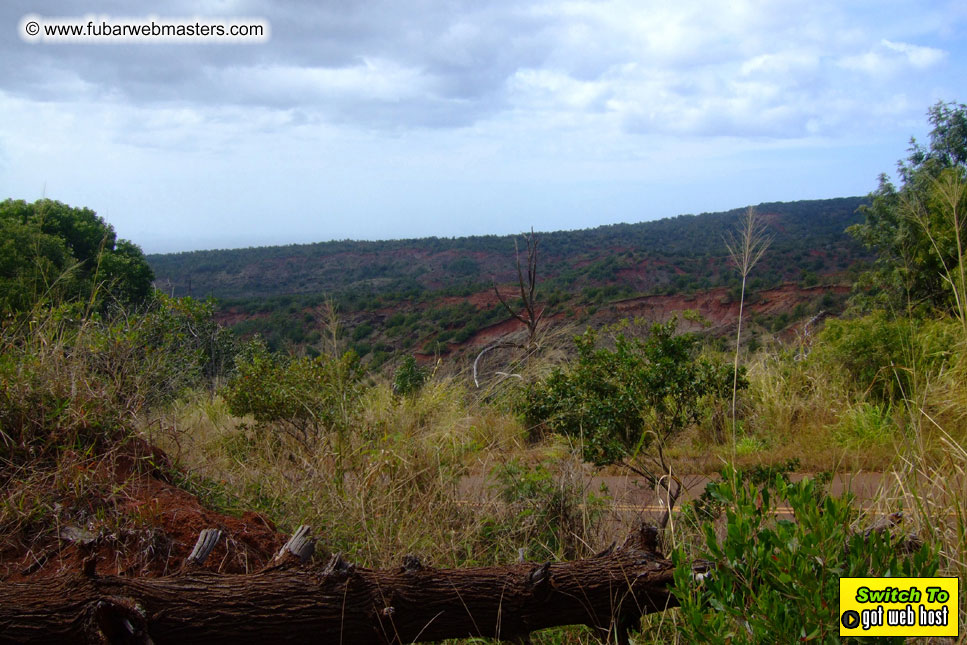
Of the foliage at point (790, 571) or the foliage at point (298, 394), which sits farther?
the foliage at point (298, 394)

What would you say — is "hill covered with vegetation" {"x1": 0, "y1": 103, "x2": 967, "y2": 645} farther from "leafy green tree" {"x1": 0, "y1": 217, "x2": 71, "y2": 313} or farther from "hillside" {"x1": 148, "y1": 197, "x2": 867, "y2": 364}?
"hillside" {"x1": 148, "y1": 197, "x2": 867, "y2": 364}

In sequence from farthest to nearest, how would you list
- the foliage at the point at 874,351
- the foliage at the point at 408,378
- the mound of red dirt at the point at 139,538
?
the foliage at the point at 408,378, the foliage at the point at 874,351, the mound of red dirt at the point at 139,538

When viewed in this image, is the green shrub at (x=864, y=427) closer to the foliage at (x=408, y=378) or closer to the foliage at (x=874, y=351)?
the foliage at (x=874, y=351)

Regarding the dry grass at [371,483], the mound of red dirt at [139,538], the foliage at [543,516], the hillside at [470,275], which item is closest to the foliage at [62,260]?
the hillside at [470,275]

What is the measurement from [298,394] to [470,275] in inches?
1155

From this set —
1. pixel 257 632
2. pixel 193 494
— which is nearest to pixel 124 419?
pixel 193 494

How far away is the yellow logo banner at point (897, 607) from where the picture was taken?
1.78 m

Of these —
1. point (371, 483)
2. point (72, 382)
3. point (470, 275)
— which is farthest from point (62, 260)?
point (470, 275)

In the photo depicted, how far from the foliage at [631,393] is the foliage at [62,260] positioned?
10.4 ft

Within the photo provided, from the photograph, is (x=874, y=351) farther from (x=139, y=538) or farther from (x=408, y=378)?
(x=139, y=538)

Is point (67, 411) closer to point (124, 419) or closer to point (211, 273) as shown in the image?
point (124, 419)

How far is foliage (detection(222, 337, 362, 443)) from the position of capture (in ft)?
17.0

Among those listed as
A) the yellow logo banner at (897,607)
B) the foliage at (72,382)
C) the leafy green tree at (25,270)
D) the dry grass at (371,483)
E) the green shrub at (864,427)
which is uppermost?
the leafy green tree at (25,270)

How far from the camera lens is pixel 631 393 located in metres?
4.28
